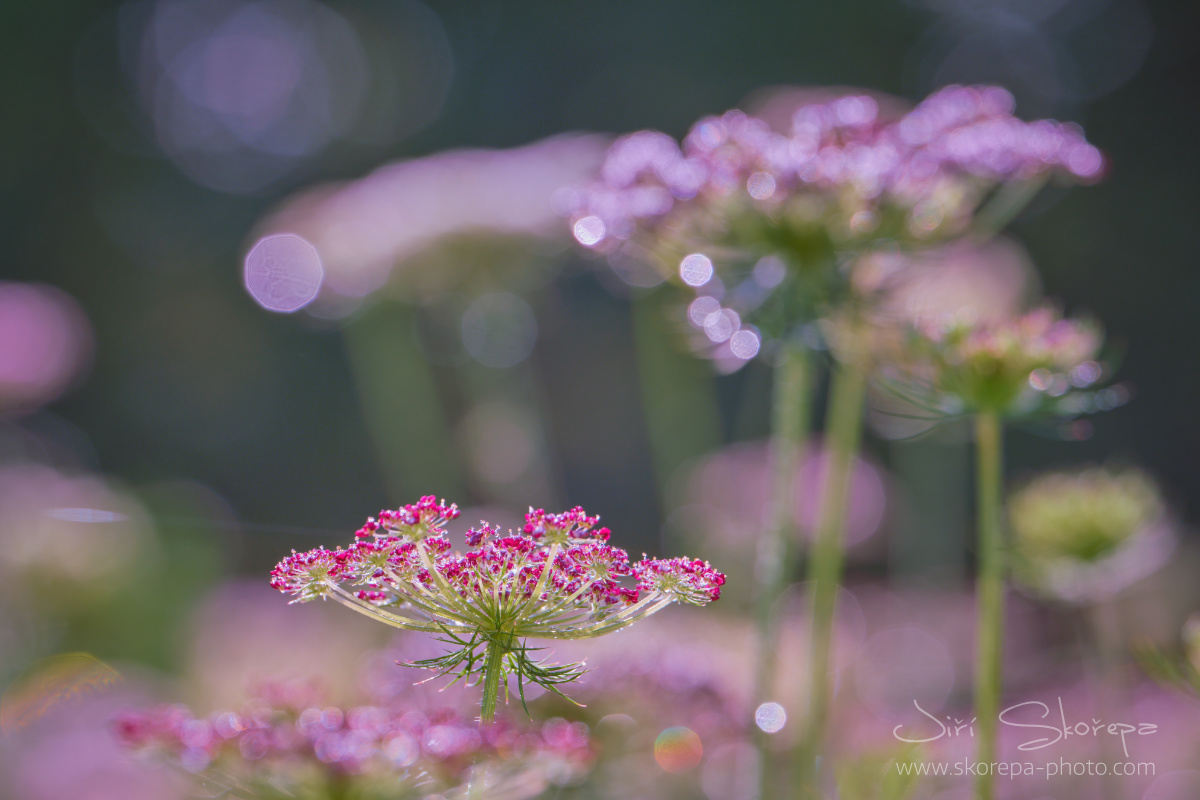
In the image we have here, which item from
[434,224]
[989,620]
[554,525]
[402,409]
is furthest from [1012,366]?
[402,409]

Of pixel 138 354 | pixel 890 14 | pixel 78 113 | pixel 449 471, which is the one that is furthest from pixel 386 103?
pixel 449 471

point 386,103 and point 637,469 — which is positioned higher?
point 386,103

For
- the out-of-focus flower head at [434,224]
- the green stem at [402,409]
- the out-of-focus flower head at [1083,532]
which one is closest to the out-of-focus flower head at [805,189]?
the out-of-focus flower head at [1083,532]

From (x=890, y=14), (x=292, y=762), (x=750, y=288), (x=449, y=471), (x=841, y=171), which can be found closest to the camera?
(x=292, y=762)

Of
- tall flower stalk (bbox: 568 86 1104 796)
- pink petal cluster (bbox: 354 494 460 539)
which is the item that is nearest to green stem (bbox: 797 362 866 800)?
tall flower stalk (bbox: 568 86 1104 796)

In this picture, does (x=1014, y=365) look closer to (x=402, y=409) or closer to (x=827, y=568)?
(x=827, y=568)

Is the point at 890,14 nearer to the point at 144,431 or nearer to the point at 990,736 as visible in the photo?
the point at 144,431

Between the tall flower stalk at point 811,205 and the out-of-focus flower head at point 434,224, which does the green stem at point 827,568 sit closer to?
the tall flower stalk at point 811,205
